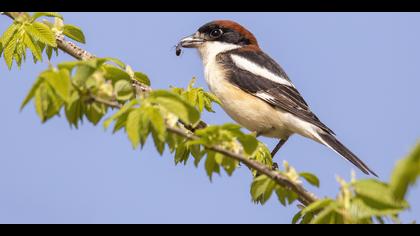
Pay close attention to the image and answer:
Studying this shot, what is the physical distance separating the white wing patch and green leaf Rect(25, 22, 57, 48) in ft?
7.75

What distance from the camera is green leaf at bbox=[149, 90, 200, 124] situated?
2047 millimetres

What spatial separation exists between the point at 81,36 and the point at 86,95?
1.58m

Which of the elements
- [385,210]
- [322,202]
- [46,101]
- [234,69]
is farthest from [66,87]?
[234,69]

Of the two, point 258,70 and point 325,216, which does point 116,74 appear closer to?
point 325,216

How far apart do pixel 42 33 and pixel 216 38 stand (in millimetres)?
2752

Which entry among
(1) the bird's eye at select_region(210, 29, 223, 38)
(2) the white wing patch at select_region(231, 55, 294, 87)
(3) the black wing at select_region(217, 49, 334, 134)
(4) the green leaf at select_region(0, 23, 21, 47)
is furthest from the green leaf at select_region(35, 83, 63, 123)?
(1) the bird's eye at select_region(210, 29, 223, 38)

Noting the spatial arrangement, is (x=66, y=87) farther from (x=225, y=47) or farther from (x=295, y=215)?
(x=225, y=47)

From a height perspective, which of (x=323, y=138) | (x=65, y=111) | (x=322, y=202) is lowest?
(x=323, y=138)

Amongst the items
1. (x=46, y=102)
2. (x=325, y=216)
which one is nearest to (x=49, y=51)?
(x=46, y=102)

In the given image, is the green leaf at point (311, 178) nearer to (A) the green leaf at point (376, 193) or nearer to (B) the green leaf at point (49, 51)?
(A) the green leaf at point (376, 193)

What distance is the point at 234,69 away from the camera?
18.1 feet

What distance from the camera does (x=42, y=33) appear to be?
351 cm

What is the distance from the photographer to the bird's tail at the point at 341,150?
4.15 metres

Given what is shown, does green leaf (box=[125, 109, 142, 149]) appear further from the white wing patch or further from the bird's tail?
the white wing patch
